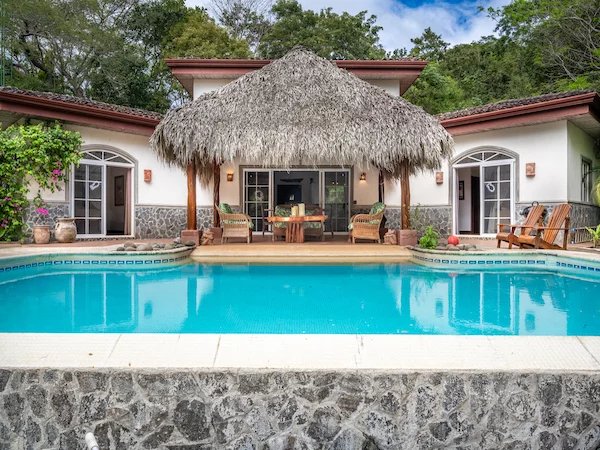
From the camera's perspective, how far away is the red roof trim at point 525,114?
9594 mm

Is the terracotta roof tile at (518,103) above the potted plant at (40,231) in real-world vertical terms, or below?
above

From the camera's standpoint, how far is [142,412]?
2.39 meters

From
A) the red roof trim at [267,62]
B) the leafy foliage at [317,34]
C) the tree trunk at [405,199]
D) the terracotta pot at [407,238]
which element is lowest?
the terracotta pot at [407,238]

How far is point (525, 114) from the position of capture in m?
10.4

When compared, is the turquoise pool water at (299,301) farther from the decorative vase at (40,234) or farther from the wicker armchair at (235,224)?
the decorative vase at (40,234)

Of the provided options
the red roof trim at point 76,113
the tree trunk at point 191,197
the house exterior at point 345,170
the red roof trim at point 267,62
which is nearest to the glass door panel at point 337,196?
the house exterior at point 345,170

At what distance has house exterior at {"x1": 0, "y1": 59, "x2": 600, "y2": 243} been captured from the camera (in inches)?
408

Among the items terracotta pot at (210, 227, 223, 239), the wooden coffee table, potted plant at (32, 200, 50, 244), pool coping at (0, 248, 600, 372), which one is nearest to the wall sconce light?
the wooden coffee table

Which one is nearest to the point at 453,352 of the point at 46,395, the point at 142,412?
the point at 142,412

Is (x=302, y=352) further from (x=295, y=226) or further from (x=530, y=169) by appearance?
(x=530, y=169)

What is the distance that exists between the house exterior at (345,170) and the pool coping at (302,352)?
8802mm

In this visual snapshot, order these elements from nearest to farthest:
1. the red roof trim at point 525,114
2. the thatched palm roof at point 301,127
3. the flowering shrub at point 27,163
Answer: the flowering shrub at point 27,163, the thatched palm roof at point 301,127, the red roof trim at point 525,114

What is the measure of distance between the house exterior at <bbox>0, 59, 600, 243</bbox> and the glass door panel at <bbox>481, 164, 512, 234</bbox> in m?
0.03

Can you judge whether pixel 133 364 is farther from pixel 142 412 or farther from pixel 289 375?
pixel 289 375
